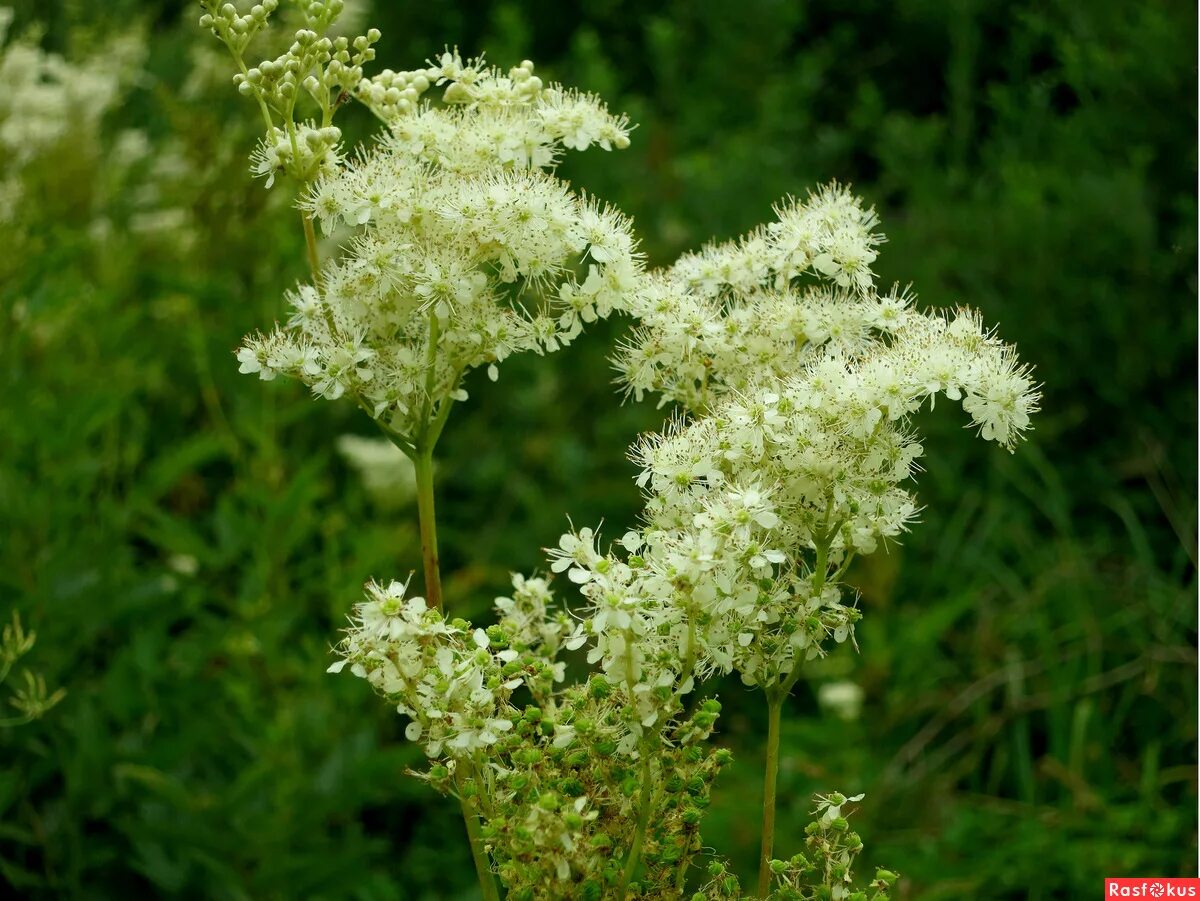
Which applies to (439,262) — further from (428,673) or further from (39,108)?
(39,108)

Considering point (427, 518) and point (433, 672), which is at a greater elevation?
point (427, 518)

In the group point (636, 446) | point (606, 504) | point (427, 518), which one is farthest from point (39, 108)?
point (636, 446)

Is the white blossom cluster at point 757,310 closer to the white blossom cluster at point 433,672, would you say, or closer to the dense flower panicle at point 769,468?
the dense flower panicle at point 769,468

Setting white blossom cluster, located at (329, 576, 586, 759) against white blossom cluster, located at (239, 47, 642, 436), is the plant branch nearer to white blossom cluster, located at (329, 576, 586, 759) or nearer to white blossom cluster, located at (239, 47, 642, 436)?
white blossom cluster, located at (329, 576, 586, 759)

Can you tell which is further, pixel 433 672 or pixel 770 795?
pixel 770 795

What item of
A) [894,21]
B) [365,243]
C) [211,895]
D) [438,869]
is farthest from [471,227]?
[894,21]

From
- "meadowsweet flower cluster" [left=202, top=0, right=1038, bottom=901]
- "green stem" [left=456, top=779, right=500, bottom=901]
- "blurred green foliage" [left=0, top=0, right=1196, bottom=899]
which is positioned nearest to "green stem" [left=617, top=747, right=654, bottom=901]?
"meadowsweet flower cluster" [left=202, top=0, right=1038, bottom=901]
